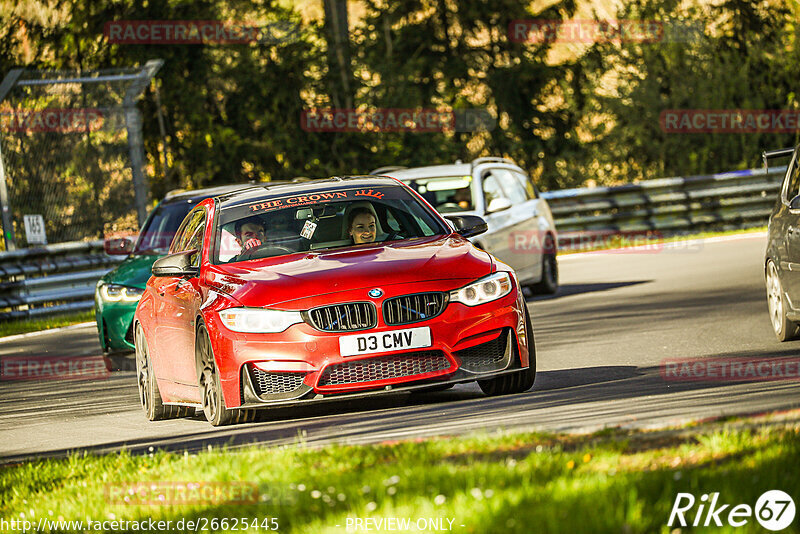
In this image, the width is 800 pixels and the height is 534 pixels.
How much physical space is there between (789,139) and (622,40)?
4244mm

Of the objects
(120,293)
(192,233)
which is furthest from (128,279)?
(192,233)

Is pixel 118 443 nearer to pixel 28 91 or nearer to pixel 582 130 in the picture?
pixel 28 91

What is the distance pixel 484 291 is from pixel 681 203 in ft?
61.9

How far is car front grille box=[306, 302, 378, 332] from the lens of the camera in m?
8.65

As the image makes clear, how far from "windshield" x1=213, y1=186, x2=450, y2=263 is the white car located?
6017 millimetres

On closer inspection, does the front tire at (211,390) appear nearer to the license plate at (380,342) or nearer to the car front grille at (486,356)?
the license plate at (380,342)

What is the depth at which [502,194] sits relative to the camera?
18062mm

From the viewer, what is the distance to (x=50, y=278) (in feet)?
71.2

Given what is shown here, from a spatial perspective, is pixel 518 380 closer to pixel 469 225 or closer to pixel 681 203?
pixel 469 225

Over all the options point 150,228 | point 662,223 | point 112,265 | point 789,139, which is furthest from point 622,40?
point 150,228

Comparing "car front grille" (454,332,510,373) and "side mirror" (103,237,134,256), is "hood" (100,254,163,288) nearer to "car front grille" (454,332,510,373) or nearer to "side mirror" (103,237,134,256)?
"side mirror" (103,237,134,256)

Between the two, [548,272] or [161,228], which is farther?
[548,272]
